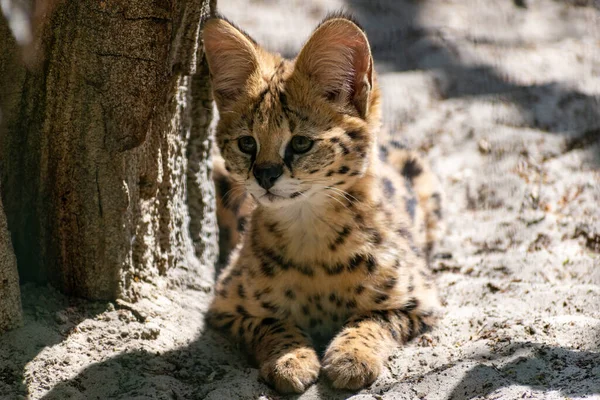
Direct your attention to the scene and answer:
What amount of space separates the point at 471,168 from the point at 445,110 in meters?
0.78

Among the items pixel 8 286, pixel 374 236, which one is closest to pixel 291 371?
pixel 374 236

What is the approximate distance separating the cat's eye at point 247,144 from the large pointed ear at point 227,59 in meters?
0.27

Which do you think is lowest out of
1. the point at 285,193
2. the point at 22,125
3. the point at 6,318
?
the point at 6,318

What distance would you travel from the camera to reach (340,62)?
4.16 metres

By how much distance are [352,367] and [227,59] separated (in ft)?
5.48

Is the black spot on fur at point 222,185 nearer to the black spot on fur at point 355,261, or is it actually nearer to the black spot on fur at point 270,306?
the black spot on fur at point 270,306

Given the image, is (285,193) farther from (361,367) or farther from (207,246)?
(207,246)

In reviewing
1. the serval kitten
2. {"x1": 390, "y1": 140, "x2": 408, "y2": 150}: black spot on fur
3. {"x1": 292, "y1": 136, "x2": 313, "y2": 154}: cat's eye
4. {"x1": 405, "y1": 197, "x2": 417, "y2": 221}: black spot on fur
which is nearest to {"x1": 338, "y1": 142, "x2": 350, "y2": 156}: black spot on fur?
the serval kitten

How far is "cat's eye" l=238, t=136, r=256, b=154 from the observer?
13.7 ft

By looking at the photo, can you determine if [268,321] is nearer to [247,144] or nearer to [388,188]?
[247,144]

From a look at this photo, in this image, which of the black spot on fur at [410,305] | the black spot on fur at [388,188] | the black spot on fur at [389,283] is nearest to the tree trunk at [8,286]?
the black spot on fur at [389,283]

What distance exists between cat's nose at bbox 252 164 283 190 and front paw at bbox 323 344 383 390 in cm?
88

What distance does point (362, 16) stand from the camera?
8547mm

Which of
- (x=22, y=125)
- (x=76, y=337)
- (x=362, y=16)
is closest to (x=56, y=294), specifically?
(x=76, y=337)
